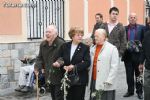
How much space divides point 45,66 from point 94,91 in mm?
998

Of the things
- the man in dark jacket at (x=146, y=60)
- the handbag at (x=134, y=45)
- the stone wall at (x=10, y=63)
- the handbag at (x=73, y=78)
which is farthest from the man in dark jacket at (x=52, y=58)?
the stone wall at (x=10, y=63)

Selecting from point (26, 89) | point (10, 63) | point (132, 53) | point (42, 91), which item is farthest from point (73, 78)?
point (10, 63)

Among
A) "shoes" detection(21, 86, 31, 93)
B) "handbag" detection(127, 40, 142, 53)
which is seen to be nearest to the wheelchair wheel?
"shoes" detection(21, 86, 31, 93)

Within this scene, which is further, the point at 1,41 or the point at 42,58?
the point at 1,41

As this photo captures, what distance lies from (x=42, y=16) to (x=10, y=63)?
6.14 ft

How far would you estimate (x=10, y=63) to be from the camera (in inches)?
449

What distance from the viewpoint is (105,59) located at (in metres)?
7.16

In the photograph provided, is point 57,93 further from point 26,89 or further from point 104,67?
point 26,89

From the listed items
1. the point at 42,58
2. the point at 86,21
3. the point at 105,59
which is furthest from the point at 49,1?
the point at 105,59

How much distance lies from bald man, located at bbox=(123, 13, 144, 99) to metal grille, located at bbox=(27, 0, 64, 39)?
3.23m

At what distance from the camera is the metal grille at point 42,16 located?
1216 cm

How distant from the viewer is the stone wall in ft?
36.8

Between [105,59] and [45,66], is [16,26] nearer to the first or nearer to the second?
[45,66]

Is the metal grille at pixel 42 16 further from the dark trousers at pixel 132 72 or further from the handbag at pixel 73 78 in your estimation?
the handbag at pixel 73 78
